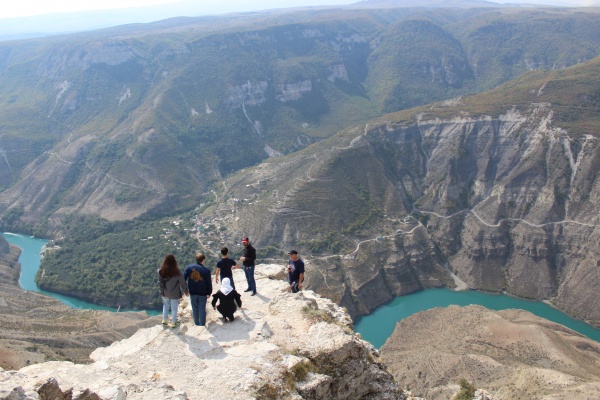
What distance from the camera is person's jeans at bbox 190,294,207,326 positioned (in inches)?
609

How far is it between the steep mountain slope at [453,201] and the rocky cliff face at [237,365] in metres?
49.5

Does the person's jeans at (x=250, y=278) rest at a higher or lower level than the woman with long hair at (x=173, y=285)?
lower

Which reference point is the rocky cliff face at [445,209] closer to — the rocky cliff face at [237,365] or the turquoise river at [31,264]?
the turquoise river at [31,264]

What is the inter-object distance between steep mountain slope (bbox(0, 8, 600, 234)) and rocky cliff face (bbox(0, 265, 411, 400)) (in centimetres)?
8485

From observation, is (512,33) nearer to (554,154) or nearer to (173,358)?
(554,154)

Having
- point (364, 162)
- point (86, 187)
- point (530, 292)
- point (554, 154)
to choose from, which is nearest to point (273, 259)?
point (364, 162)

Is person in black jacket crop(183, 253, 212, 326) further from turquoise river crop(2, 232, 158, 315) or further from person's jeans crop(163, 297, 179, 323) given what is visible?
turquoise river crop(2, 232, 158, 315)

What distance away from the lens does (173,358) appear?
13.8 m

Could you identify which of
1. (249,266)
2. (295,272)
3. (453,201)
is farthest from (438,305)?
(249,266)

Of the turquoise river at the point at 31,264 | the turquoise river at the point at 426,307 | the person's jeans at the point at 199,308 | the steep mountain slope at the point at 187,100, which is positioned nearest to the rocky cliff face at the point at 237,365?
the person's jeans at the point at 199,308

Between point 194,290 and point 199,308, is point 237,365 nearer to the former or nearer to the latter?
point 199,308

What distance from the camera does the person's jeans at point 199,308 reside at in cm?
1547

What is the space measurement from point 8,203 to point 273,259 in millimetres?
71040

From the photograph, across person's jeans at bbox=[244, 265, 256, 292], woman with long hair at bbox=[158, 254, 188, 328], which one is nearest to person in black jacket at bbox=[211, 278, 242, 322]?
woman with long hair at bbox=[158, 254, 188, 328]
